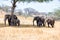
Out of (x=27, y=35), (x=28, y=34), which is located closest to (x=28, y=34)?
(x=28, y=34)

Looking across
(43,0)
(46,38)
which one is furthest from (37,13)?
(46,38)

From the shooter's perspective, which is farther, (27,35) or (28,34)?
(28,34)

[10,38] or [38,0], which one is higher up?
[38,0]

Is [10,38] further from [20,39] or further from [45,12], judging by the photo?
[45,12]

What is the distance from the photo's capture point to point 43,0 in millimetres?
21828

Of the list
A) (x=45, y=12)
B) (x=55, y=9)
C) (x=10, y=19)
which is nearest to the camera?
(x=10, y=19)

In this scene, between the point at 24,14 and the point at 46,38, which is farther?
the point at 24,14

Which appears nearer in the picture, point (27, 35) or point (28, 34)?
point (27, 35)

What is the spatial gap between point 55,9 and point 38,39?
24911 millimetres

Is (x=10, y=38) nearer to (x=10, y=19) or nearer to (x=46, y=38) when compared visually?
(x=46, y=38)

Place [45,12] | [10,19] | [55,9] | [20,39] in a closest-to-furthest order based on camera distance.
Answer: [20,39] < [10,19] < [45,12] < [55,9]

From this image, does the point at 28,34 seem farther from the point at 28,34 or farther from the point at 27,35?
the point at 27,35

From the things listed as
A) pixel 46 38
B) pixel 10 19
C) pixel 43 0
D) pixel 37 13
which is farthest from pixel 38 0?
pixel 37 13

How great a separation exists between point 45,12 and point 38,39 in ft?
73.2
